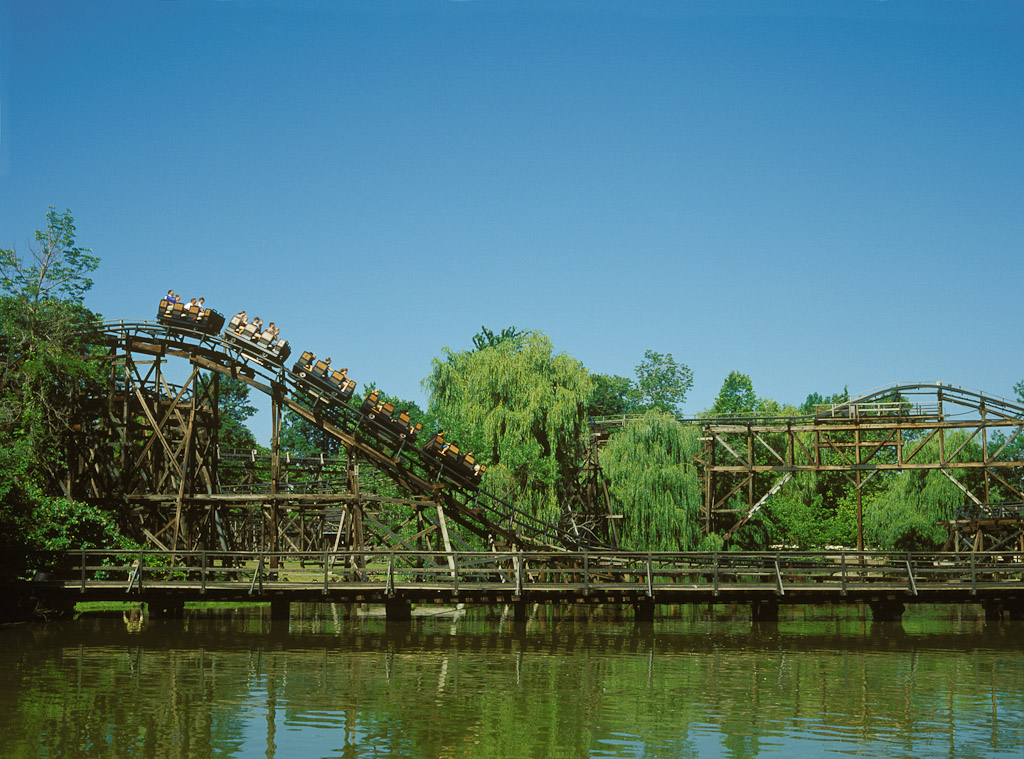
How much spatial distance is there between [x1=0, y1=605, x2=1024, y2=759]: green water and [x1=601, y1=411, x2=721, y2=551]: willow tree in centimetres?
915

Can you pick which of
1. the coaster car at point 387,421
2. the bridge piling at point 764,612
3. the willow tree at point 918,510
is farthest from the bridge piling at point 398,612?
the willow tree at point 918,510

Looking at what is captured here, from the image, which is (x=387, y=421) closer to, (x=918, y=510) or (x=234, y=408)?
(x=918, y=510)

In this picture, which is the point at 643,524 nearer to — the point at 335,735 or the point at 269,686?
the point at 269,686

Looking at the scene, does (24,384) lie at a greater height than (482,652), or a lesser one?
greater

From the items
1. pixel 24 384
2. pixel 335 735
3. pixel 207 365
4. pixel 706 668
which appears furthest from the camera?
pixel 207 365

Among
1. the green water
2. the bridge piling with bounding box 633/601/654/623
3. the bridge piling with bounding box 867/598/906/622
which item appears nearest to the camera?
the green water

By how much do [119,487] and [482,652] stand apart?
49.1 feet

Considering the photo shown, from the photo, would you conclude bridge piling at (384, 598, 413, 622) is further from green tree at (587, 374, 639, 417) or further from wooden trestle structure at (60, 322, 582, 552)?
green tree at (587, 374, 639, 417)

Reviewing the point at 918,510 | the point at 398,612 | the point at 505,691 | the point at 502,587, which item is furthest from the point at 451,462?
the point at 918,510

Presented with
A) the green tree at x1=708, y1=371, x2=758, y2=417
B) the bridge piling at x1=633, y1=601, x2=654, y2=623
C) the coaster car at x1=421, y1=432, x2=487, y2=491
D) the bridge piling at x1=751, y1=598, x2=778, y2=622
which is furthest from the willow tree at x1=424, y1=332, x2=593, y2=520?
the green tree at x1=708, y1=371, x2=758, y2=417

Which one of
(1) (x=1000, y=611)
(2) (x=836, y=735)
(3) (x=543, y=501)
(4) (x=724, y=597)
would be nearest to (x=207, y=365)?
(3) (x=543, y=501)

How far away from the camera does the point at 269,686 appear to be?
18531mm

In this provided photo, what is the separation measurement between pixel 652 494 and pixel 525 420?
592 cm

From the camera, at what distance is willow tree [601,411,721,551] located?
126 ft
